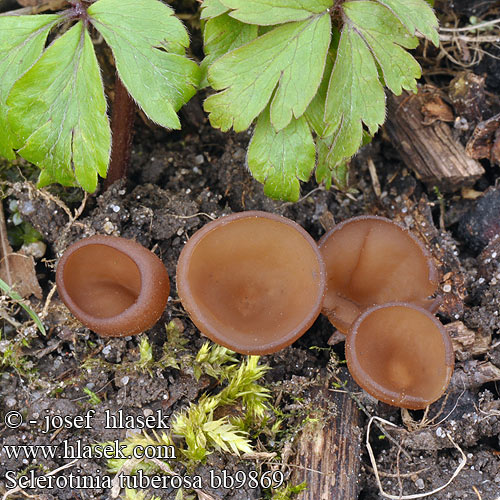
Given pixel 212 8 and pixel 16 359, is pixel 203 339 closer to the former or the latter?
pixel 16 359

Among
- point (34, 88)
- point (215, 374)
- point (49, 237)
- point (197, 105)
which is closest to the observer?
point (34, 88)

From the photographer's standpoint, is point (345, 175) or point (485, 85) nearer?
point (345, 175)

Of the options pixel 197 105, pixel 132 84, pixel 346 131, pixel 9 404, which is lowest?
pixel 9 404

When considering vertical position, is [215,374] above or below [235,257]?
below

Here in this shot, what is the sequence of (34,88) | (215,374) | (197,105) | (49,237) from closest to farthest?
(34,88) → (215,374) → (49,237) → (197,105)

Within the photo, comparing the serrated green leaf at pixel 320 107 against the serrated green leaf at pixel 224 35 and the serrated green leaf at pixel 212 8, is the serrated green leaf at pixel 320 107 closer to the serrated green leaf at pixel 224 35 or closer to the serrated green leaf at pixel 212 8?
the serrated green leaf at pixel 224 35

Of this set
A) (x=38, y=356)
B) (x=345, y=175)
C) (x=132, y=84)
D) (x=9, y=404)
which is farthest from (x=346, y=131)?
(x=9, y=404)

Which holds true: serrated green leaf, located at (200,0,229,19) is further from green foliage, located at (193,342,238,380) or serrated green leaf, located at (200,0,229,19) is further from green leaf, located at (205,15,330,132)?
green foliage, located at (193,342,238,380)

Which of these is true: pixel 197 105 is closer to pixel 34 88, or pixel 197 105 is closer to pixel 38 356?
pixel 34 88
